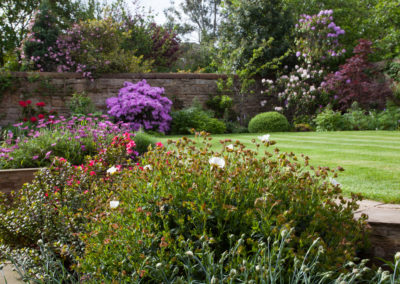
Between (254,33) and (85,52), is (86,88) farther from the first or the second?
(254,33)

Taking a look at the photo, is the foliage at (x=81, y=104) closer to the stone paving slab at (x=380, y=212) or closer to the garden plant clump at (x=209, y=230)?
the garden plant clump at (x=209, y=230)

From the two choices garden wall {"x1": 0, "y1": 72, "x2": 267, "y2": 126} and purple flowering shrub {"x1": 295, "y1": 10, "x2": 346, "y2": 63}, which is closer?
garden wall {"x1": 0, "y1": 72, "x2": 267, "y2": 126}

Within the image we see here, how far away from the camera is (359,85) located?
35.2 feet

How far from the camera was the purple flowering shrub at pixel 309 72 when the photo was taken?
37.4ft

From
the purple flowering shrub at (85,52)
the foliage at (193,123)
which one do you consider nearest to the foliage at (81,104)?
the purple flowering shrub at (85,52)

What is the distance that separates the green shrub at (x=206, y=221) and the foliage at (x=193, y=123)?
7.36 metres

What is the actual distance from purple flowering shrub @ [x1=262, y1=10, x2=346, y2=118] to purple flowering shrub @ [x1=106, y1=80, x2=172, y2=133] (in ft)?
12.9

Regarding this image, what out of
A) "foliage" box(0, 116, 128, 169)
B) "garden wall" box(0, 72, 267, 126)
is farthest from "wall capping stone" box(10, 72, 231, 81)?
"foliage" box(0, 116, 128, 169)

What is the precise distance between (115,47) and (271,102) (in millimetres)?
5504

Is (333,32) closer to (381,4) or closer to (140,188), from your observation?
(381,4)

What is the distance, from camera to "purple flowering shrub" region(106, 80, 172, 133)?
920 centimetres

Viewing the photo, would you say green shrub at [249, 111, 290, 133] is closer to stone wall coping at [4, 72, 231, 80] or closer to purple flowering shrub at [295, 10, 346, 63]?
stone wall coping at [4, 72, 231, 80]

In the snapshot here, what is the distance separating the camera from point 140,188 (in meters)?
2.05

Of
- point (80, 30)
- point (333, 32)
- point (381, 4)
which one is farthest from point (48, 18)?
point (381, 4)
